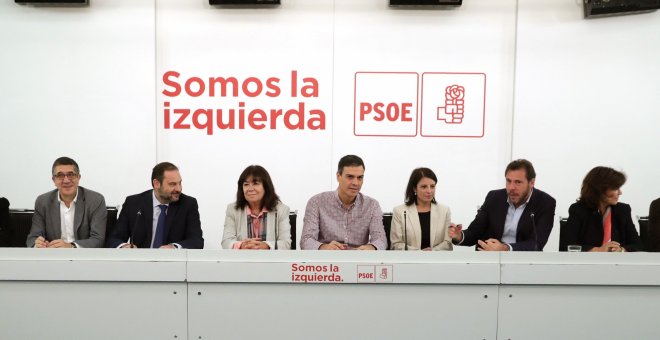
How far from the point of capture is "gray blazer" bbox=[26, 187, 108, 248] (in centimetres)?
306

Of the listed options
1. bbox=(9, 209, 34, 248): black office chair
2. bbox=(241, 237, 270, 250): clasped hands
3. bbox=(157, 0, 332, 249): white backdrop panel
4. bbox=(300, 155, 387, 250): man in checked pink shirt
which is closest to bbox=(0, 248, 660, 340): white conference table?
bbox=(241, 237, 270, 250): clasped hands

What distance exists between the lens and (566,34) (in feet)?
14.9

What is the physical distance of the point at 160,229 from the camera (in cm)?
303

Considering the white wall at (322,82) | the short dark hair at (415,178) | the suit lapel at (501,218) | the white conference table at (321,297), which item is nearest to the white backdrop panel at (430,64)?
the white wall at (322,82)

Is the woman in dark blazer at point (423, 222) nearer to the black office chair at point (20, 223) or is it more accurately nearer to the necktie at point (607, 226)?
the necktie at point (607, 226)

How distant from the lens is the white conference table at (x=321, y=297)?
2.02 m

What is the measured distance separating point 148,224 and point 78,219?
1.32ft

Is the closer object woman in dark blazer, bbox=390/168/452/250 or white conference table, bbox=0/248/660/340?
white conference table, bbox=0/248/660/340

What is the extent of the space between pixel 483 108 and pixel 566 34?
2.87 ft

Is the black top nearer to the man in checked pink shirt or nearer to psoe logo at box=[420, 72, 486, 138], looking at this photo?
the man in checked pink shirt

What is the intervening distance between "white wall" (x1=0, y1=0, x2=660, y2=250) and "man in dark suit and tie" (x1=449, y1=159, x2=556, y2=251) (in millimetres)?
1641

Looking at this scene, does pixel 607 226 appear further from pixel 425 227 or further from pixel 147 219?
pixel 147 219

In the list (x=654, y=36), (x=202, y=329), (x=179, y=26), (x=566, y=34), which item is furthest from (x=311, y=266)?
(x=654, y=36)

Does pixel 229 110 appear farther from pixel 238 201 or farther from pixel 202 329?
pixel 202 329
